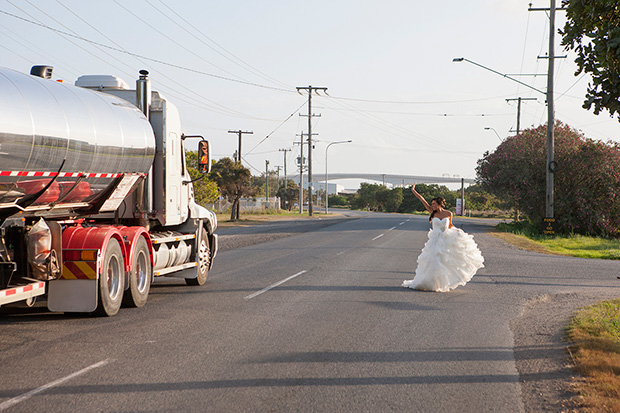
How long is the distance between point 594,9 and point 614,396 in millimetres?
3739

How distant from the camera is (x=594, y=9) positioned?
6625 mm

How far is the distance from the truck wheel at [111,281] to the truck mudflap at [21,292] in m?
0.89

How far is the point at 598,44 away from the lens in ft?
21.3

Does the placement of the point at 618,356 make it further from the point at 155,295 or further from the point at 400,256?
the point at 400,256

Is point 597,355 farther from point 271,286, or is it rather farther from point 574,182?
point 574,182

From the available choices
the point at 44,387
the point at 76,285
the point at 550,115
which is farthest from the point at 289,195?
the point at 44,387

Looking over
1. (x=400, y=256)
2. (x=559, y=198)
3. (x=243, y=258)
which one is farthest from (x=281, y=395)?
A: (x=559, y=198)

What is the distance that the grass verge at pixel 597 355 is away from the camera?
5793 mm

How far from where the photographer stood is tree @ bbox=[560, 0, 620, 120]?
636 centimetres

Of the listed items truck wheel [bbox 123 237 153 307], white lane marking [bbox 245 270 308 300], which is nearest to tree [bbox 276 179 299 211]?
white lane marking [bbox 245 270 308 300]

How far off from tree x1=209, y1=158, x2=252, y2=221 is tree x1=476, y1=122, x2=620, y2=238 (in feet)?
61.6

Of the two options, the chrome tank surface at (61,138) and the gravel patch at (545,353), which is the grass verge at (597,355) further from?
the chrome tank surface at (61,138)

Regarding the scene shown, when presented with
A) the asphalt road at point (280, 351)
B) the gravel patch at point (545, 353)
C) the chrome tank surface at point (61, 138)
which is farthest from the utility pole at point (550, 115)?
the chrome tank surface at point (61, 138)

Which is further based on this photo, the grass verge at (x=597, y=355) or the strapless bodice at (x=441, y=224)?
the strapless bodice at (x=441, y=224)
